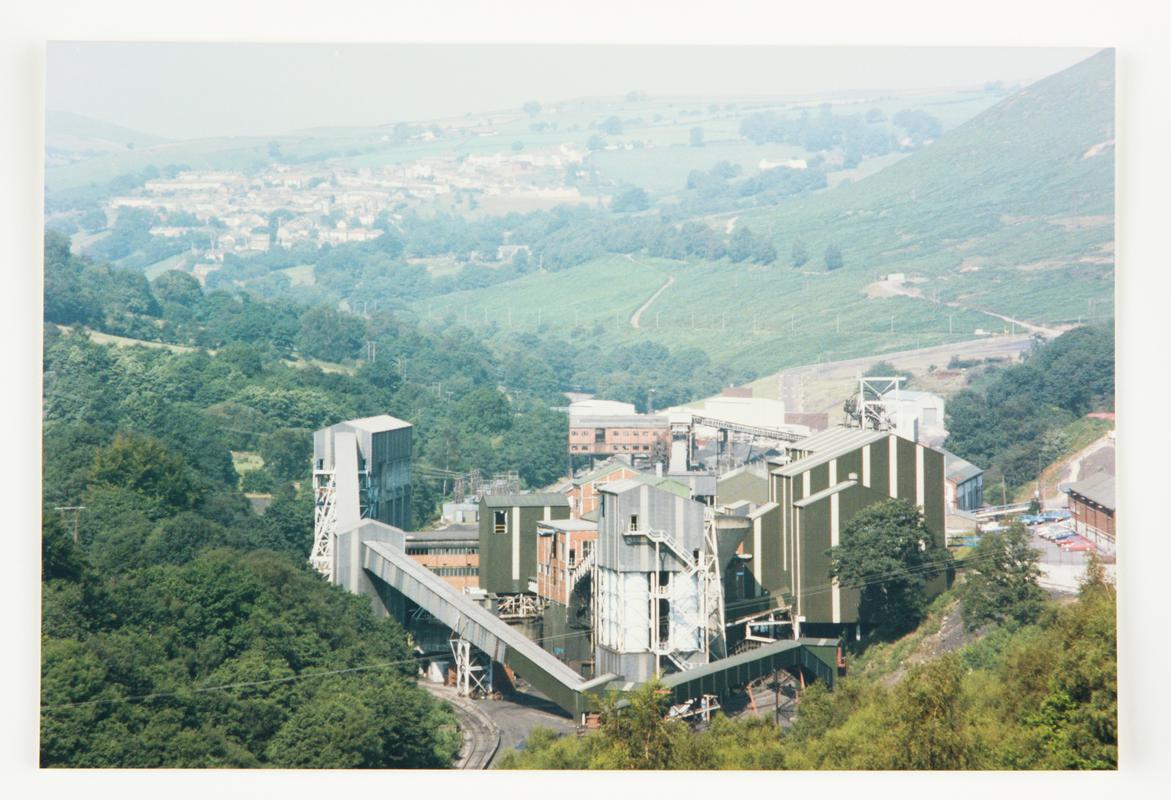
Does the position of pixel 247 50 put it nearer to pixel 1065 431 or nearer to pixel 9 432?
pixel 1065 431

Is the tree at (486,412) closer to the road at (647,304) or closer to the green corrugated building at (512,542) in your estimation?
the road at (647,304)

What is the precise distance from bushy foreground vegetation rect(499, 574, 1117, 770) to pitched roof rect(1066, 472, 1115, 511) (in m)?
6.50

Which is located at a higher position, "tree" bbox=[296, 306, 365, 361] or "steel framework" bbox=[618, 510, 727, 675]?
"tree" bbox=[296, 306, 365, 361]

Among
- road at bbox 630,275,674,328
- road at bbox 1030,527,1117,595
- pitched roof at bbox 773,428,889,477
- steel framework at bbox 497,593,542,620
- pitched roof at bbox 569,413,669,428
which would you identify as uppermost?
road at bbox 630,275,674,328

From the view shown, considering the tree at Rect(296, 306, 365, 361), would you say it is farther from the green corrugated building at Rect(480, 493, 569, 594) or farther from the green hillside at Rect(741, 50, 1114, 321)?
the green corrugated building at Rect(480, 493, 569, 594)

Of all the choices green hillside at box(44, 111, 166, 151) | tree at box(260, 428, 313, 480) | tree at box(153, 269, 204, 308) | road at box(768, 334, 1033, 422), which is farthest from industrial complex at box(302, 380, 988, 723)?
green hillside at box(44, 111, 166, 151)

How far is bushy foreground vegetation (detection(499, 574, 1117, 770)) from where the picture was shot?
40.7 feet

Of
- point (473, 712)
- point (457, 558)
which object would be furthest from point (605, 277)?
point (473, 712)

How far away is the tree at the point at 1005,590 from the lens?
16.0m

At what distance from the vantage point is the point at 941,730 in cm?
1246

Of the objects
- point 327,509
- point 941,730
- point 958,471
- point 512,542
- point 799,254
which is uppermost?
point 799,254

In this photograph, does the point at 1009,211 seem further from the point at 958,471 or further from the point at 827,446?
the point at 827,446

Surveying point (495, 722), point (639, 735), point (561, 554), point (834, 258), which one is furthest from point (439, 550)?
point (834, 258)

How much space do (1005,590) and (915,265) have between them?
141ft
